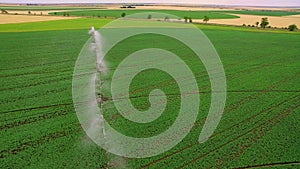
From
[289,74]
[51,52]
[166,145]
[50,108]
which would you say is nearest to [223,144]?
[166,145]

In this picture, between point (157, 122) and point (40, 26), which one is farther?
point (40, 26)

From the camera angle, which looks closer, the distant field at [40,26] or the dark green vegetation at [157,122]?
the dark green vegetation at [157,122]

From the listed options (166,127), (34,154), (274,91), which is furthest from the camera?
(274,91)

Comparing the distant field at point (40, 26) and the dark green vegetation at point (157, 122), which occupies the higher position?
the distant field at point (40, 26)

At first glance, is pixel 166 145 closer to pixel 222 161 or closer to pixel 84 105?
pixel 222 161

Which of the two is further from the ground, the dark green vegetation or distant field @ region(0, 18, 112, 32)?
distant field @ region(0, 18, 112, 32)

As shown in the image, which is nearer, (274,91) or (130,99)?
(130,99)

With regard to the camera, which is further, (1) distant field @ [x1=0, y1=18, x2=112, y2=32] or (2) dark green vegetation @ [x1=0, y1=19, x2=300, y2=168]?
(1) distant field @ [x1=0, y1=18, x2=112, y2=32]

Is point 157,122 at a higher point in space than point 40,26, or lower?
lower
